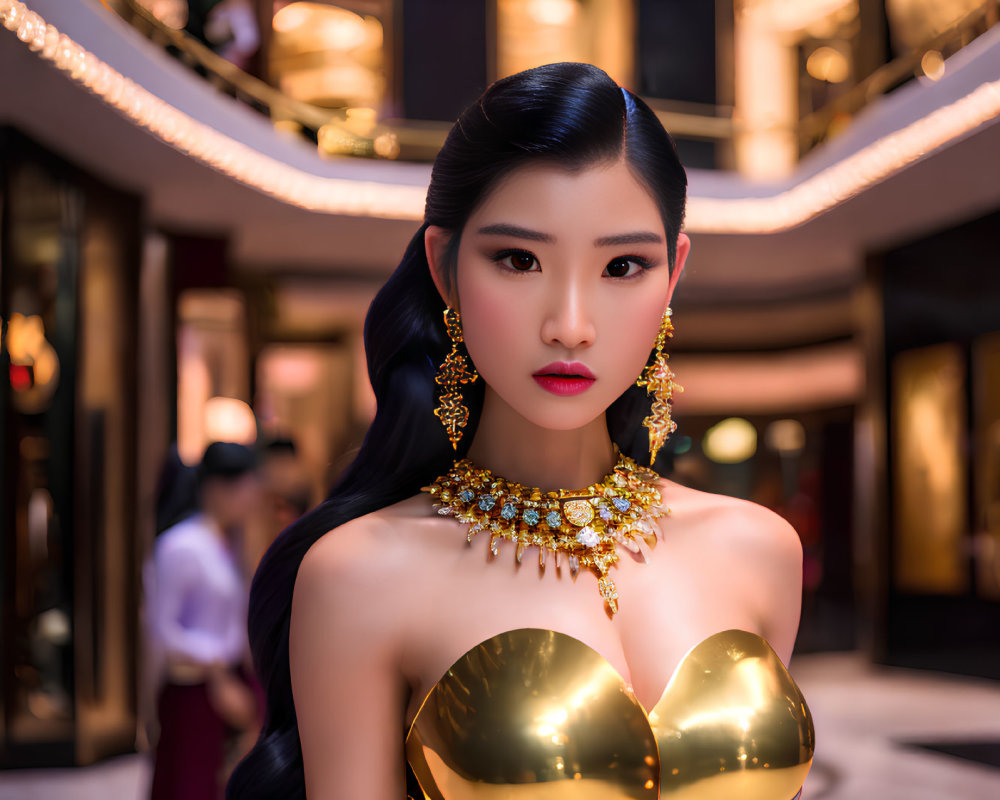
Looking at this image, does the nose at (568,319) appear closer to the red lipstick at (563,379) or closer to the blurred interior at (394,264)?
the red lipstick at (563,379)

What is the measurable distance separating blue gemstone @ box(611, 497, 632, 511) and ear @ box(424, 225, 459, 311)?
34 cm

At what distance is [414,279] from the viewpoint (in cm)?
142

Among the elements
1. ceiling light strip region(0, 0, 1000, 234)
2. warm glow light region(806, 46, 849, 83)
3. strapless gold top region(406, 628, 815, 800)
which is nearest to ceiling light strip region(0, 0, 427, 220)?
ceiling light strip region(0, 0, 1000, 234)

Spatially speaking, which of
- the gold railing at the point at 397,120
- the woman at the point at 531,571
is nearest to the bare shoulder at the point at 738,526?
the woman at the point at 531,571

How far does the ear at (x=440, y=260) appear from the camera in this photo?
1321 millimetres

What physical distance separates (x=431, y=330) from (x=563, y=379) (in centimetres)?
27

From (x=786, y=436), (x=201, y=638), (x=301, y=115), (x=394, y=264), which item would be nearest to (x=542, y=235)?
(x=201, y=638)

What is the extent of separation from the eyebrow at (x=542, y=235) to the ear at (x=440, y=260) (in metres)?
0.10

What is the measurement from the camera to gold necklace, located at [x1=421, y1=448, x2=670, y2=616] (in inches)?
51.5

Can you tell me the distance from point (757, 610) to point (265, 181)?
629cm

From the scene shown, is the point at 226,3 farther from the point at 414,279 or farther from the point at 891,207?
the point at 414,279

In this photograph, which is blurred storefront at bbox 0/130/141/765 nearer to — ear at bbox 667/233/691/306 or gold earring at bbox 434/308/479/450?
gold earring at bbox 434/308/479/450

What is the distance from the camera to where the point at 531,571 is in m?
1.29

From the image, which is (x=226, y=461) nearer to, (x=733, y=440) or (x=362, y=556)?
(x=362, y=556)
